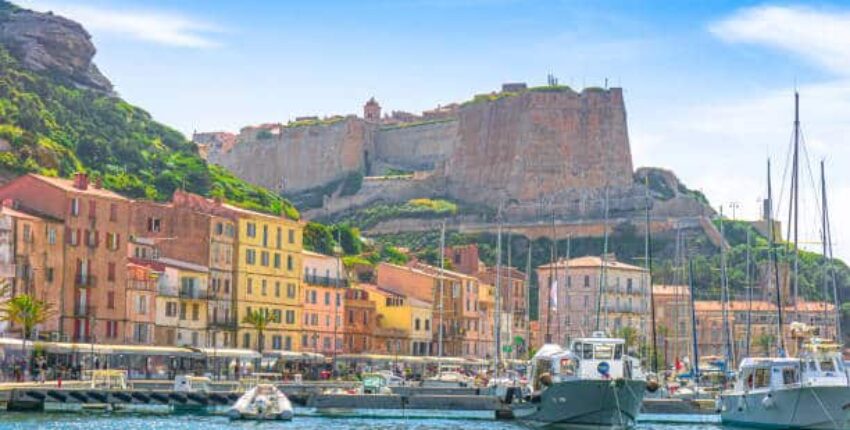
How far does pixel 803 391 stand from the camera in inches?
2146

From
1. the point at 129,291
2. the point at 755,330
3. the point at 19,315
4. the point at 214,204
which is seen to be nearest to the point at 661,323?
the point at 755,330

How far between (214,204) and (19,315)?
951 inches

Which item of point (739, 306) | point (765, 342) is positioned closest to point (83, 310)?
point (765, 342)

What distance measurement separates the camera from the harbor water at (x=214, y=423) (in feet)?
184

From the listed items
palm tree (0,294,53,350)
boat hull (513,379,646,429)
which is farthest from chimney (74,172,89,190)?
boat hull (513,379,646,429)

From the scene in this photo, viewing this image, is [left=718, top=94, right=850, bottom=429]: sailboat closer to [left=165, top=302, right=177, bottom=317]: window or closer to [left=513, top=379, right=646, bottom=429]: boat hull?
[left=513, top=379, right=646, bottom=429]: boat hull

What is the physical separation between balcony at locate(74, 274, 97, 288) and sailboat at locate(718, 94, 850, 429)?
32.1 m

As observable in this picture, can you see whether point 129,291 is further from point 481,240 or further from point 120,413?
point 481,240

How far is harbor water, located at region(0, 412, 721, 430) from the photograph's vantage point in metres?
56.2

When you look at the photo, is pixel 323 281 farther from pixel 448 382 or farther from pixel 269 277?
pixel 448 382

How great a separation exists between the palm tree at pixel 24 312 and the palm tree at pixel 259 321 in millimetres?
17375

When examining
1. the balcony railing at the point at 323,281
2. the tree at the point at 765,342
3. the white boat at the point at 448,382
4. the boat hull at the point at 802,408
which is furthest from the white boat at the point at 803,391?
the tree at the point at 765,342

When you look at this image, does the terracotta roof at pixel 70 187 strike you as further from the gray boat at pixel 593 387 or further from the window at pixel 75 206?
the gray boat at pixel 593 387

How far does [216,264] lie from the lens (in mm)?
86500
